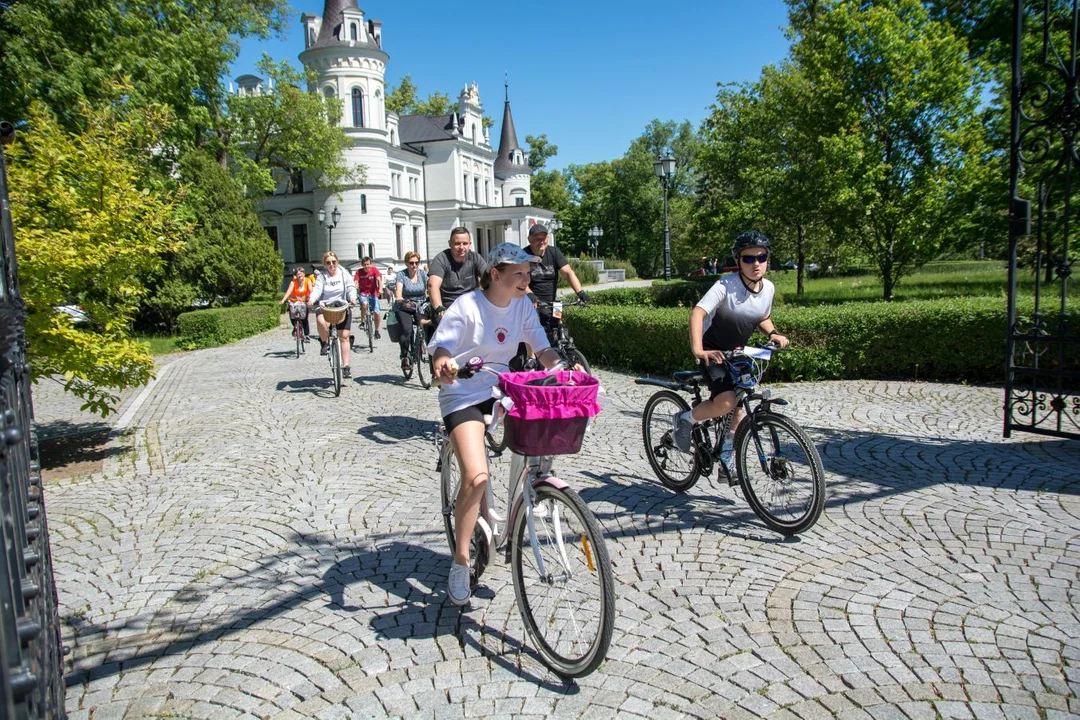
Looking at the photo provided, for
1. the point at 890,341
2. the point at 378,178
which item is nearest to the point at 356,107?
the point at 378,178

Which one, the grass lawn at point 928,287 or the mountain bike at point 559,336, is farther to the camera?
the grass lawn at point 928,287

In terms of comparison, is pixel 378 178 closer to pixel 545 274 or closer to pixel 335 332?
pixel 335 332

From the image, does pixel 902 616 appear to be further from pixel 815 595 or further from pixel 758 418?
pixel 758 418

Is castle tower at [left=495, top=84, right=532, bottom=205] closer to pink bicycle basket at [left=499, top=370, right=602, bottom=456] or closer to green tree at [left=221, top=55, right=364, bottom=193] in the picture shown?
green tree at [left=221, top=55, right=364, bottom=193]

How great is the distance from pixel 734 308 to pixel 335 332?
7026 mm

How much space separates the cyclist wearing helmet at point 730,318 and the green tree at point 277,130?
29.9 meters

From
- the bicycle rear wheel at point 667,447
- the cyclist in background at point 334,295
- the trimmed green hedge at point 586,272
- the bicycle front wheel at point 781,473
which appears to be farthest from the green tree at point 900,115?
the trimmed green hedge at point 586,272

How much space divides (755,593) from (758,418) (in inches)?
50.0

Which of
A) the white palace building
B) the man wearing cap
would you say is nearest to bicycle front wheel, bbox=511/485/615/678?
the man wearing cap

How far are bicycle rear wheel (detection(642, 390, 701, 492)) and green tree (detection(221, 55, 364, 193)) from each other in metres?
29.3

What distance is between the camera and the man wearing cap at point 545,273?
27.7ft

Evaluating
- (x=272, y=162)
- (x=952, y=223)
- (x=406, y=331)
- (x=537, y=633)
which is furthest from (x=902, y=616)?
(x=272, y=162)

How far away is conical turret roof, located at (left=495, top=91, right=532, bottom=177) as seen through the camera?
75000 mm

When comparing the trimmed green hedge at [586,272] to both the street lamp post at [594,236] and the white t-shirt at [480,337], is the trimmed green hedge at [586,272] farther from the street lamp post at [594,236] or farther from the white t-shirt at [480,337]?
the white t-shirt at [480,337]
